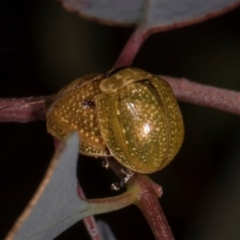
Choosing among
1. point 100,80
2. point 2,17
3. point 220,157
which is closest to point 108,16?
point 100,80

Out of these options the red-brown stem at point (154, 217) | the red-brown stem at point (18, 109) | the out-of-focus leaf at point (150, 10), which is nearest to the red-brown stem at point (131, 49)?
the out-of-focus leaf at point (150, 10)

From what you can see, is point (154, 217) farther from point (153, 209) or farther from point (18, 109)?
point (18, 109)

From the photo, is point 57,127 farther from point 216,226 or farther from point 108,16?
point 216,226

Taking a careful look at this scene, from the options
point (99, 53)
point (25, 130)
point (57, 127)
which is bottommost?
point (25, 130)

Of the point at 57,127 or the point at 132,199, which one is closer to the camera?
the point at 132,199

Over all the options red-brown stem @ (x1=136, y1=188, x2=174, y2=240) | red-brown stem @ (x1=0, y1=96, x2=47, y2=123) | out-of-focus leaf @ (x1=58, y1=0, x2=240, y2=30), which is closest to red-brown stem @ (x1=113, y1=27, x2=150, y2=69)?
out-of-focus leaf @ (x1=58, y1=0, x2=240, y2=30)

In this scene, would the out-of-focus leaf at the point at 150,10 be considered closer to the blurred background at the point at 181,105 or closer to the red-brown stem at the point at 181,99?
the red-brown stem at the point at 181,99

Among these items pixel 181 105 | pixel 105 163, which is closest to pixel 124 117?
pixel 105 163
